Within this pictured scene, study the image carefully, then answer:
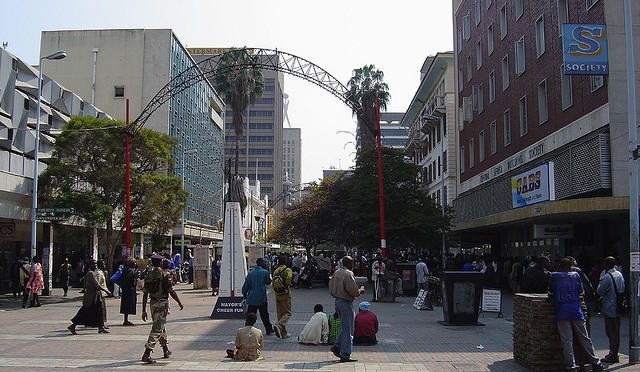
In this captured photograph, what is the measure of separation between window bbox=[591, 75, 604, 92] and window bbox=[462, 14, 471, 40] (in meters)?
21.6

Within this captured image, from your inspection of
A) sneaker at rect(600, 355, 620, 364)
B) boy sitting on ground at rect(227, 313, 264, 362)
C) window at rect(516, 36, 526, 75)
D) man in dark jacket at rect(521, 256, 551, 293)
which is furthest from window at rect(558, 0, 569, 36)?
boy sitting on ground at rect(227, 313, 264, 362)

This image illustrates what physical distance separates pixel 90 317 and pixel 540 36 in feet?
72.7

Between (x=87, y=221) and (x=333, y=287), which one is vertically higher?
(x=87, y=221)

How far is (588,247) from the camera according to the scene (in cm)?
2581

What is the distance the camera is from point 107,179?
94.1 ft

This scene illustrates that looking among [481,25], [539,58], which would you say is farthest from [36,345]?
[481,25]

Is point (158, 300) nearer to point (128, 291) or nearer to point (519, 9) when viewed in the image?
point (128, 291)

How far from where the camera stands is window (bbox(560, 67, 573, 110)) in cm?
2492

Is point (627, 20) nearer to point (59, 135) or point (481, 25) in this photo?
point (59, 135)

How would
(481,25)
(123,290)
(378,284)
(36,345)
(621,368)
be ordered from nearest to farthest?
(621,368) < (36,345) < (123,290) < (378,284) < (481,25)

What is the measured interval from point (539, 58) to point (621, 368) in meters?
20.0

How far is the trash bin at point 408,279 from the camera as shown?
95.1 feet

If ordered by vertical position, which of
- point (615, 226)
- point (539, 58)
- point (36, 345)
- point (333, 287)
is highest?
point (539, 58)

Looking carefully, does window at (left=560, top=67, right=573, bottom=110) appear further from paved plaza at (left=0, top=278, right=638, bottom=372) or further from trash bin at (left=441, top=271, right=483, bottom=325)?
trash bin at (left=441, top=271, right=483, bottom=325)
